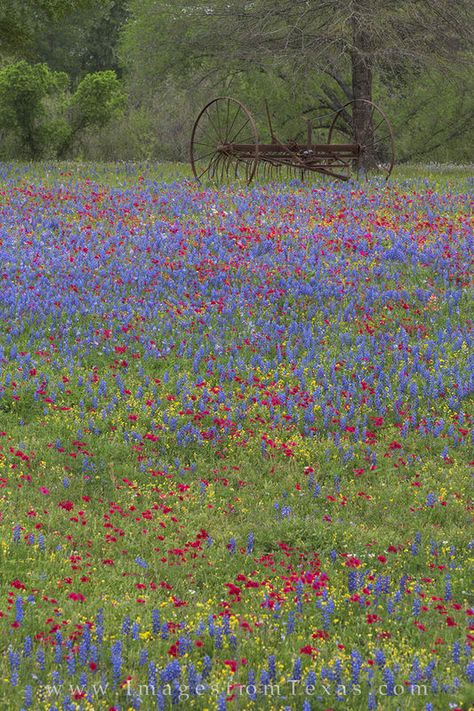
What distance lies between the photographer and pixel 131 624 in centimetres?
499

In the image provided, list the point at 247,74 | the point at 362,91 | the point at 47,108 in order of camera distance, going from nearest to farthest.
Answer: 1. the point at 362,91
2. the point at 247,74
3. the point at 47,108

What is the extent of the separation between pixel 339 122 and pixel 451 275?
2555 cm

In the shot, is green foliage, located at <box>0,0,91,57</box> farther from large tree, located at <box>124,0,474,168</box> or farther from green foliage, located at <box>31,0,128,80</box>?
green foliage, located at <box>31,0,128,80</box>

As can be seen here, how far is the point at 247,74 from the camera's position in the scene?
29812 millimetres

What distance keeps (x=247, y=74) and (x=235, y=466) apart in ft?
81.4

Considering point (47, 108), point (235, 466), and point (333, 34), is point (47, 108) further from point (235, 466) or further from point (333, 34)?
point (235, 466)

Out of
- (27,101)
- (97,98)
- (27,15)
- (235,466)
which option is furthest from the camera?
(97,98)

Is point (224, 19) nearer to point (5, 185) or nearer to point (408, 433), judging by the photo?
point (5, 185)

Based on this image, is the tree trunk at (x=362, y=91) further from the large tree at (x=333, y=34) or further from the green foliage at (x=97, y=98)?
the green foliage at (x=97, y=98)

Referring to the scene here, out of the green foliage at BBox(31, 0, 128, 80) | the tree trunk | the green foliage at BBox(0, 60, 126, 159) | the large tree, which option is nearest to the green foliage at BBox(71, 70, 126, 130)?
the green foliage at BBox(0, 60, 126, 159)

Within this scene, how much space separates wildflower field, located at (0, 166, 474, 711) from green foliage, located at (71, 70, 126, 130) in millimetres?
15132

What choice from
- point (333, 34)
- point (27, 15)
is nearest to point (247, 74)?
point (333, 34)

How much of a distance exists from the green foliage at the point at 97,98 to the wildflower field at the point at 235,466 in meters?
15.1

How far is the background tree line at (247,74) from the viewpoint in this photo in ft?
78.3
